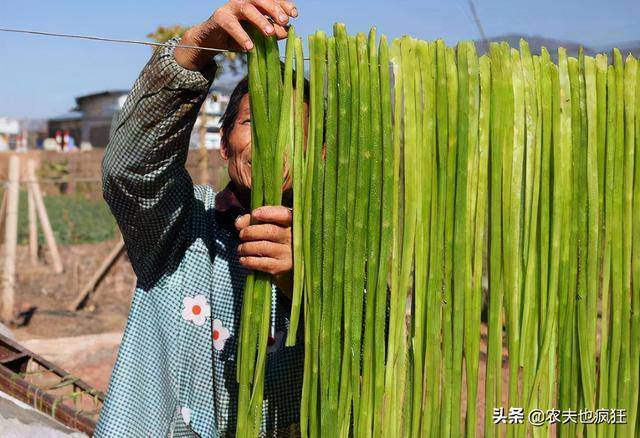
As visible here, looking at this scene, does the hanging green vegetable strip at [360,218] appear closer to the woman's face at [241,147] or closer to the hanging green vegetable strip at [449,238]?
the hanging green vegetable strip at [449,238]

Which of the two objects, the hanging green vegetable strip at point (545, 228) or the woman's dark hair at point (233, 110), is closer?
the hanging green vegetable strip at point (545, 228)

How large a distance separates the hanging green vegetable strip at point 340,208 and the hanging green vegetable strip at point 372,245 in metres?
0.04

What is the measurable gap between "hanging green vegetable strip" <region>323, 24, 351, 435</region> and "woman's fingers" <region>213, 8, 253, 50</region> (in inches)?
6.4

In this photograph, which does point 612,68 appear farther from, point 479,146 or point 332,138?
point 332,138

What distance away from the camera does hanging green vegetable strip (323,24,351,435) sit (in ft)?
4.31

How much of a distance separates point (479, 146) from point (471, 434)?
0.55 m

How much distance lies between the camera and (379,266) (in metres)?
1.36

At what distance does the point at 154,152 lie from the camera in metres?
1.50

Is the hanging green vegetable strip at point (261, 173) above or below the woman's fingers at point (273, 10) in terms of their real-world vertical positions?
below

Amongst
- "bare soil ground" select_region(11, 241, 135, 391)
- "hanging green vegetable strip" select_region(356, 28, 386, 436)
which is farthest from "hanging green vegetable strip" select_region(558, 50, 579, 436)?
"bare soil ground" select_region(11, 241, 135, 391)

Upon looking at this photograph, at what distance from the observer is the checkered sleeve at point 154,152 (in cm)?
144

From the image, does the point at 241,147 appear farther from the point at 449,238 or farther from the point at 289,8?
the point at 449,238

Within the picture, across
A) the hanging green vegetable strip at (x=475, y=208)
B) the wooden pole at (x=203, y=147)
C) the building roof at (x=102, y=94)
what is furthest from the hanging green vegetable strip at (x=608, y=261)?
the building roof at (x=102, y=94)

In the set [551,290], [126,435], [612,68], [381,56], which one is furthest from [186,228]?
[612,68]
